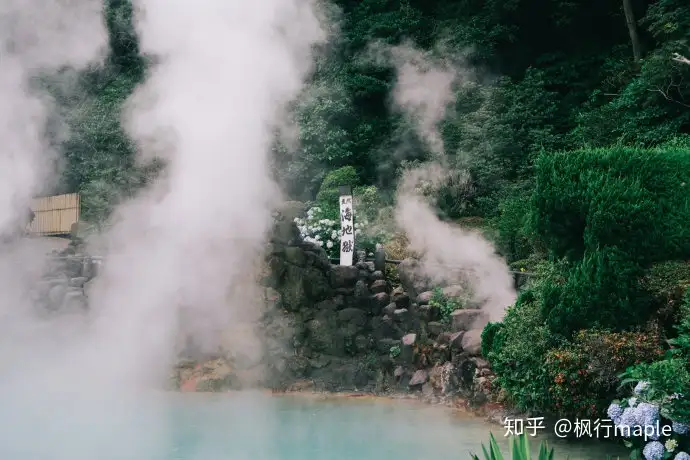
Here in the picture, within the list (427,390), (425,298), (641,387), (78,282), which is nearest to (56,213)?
(78,282)

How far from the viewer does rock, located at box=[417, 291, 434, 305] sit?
9991 millimetres

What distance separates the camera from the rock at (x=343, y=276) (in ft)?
34.5

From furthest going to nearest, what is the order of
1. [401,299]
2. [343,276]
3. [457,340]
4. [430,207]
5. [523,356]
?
1. [430,207]
2. [343,276]
3. [401,299]
4. [457,340]
5. [523,356]

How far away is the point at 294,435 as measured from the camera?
735 cm

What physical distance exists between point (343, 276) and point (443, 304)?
1537 millimetres

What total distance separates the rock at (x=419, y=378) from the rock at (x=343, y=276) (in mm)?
1771

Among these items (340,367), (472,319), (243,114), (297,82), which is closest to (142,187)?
(297,82)

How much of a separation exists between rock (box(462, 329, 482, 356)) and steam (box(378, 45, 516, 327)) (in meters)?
0.29

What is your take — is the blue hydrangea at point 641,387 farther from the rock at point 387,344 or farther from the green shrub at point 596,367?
the rock at point 387,344

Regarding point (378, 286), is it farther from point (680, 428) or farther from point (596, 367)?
point (680, 428)

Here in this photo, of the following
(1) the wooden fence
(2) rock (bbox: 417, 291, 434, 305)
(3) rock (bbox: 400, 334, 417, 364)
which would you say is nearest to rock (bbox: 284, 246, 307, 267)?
(2) rock (bbox: 417, 291, 434, 305)

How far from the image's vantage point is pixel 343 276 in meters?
10.5

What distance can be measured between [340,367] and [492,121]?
282 inches

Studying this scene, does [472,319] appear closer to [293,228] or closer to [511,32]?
[293,228]
